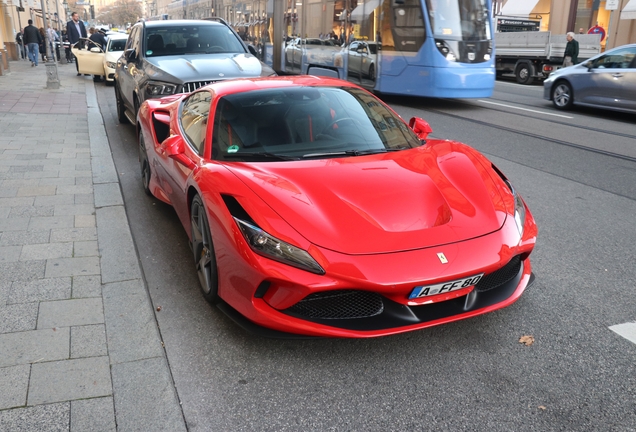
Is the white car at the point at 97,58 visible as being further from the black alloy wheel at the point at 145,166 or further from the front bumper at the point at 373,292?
the front bumper at the point at 373,292

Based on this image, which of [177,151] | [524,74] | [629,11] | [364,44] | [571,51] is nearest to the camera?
[177,151]

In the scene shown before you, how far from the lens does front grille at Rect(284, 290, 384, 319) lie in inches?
115

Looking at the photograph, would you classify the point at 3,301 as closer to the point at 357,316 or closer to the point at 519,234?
the point at 357,316

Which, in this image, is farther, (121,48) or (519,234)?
(121,48)

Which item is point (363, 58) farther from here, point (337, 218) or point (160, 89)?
point (337, 218)

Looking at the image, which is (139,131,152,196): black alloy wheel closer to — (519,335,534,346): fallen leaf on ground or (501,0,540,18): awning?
(519,335,534,346): fallen leaf on ground

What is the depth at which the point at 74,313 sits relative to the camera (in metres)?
3.51

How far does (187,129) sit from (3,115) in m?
8.39

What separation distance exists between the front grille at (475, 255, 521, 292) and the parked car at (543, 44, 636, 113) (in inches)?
410

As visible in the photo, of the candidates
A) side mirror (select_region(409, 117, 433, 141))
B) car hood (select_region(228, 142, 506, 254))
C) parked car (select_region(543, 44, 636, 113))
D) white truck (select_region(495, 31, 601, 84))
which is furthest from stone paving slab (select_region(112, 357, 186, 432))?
white truck (select_region(495, 31, 601, 84))

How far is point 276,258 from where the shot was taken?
291cm

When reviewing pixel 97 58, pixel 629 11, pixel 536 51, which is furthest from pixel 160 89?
pixel 629 11

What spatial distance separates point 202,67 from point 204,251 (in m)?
5.47

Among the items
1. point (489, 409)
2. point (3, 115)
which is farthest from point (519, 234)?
point (3, 115)
